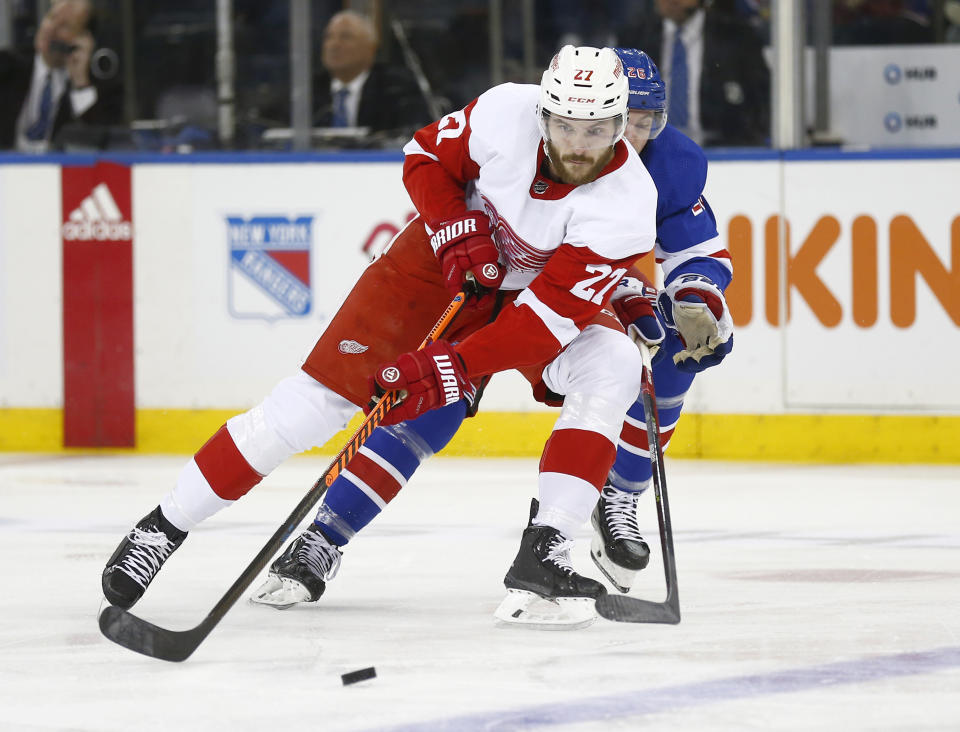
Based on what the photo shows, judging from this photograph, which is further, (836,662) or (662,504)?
(662,504)

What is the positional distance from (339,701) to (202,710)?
181 mm

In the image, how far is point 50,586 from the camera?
127 inches

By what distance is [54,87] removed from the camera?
5996 millimetres

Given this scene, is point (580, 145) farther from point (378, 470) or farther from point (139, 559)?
point (139, 559)

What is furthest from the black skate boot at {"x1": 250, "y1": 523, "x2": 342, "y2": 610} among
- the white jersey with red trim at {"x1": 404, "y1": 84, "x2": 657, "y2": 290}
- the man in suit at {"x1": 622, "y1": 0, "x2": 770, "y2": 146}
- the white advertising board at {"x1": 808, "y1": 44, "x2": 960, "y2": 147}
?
the white advertising board at {"x1": 808, "y1": 44, "x2": 960, "y2": 147}

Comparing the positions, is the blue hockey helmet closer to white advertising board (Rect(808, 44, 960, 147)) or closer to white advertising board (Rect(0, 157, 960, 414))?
white advertising board (Rect(0, 157, 960, 414))

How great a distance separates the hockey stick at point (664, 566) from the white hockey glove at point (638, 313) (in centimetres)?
2

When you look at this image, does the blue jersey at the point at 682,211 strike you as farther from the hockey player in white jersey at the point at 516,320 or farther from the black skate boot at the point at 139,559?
the black skate boot at the point at 139,559

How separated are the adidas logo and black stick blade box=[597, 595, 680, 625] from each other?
10.5 feet

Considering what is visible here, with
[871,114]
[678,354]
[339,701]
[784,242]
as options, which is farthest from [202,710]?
[871,114]

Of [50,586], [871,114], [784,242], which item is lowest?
[50,586]

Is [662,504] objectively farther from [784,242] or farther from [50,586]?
[784,242]

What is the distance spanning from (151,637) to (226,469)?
353mm

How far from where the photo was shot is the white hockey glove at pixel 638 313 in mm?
3133
